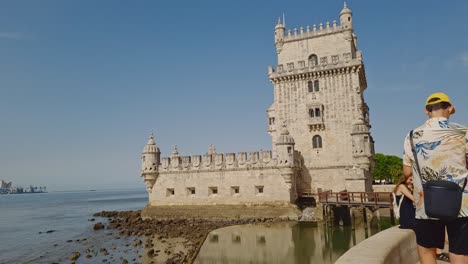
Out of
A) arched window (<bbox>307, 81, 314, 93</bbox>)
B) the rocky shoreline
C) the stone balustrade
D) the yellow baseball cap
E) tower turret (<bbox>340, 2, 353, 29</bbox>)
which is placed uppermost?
tower turret (<bbox>340, 2, 353, 29</bbox>)

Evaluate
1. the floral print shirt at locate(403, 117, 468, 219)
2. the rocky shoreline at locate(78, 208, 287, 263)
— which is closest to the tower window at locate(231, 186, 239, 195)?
the rocky shoreline at locate(78, 208, 287, 263)

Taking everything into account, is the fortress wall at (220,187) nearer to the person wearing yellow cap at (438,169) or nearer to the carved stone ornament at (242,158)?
the carved stone ornament at (242,158)

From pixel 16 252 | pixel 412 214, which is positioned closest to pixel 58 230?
pixel 16 252

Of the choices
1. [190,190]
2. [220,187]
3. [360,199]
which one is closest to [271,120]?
[220,187]

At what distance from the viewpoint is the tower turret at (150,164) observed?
3353cm

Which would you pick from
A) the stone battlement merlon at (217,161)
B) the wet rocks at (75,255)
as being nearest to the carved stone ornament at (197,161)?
the stone battlement merlon at (217,161)

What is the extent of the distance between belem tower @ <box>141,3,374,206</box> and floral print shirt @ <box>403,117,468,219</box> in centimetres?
2491

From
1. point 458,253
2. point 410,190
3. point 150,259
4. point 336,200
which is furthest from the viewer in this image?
point 336,200

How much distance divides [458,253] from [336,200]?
21614 mm

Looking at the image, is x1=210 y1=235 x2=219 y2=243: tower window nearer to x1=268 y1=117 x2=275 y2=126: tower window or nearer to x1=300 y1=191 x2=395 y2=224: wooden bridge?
x1=300 y1=191 x2=395 y2=224: wooden bridge

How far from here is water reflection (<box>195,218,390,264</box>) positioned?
1783cm

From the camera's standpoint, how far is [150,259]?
19297 millimetres

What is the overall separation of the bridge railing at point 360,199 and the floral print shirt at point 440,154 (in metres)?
19.7

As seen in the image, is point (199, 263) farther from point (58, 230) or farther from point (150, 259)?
point (58, 230)
